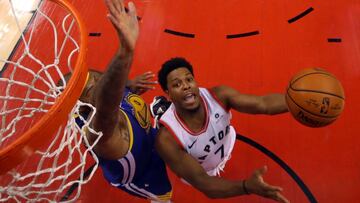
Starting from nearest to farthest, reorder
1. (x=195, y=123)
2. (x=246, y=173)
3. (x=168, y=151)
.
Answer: (x=168, y=151)
(x=195, y=123)
(x=246, y=173)

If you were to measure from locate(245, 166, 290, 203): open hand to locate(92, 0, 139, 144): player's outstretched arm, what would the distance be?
24.6 inches

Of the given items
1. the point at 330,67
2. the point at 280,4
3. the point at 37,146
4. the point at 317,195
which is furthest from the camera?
the point at 280,4

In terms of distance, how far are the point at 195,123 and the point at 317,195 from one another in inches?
38.7

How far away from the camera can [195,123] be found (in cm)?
221

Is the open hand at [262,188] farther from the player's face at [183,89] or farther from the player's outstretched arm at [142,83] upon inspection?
the player's outstretched arm at [142,83]

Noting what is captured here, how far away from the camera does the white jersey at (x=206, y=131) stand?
2154 millimetres

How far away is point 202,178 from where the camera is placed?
1.89 meters

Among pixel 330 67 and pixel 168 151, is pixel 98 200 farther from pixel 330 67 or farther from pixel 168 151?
pixel 330 67

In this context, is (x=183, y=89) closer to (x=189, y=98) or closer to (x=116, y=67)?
(x=189, y=98)

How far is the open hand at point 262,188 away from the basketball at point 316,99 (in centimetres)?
42

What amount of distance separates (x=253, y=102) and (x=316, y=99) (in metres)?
0.45

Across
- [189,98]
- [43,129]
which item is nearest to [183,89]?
[189,98]

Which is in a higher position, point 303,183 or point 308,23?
point 308,23

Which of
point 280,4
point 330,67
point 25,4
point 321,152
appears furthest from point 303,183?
point 25,4
